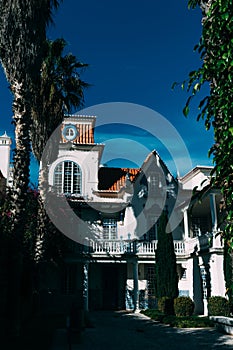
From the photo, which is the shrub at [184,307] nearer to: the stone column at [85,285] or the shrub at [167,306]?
the shrub at [167,306]

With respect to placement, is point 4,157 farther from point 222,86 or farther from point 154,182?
point 222,86

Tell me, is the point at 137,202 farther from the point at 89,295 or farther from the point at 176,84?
the point at 176,84

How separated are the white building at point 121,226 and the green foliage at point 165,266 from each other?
2168 millimetres

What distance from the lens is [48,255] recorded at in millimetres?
22547

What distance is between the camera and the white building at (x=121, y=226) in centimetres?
2495

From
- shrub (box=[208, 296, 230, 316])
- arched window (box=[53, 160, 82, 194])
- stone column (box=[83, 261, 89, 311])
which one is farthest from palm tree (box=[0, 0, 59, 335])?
arched window (box=[53, 160, 82, 194])

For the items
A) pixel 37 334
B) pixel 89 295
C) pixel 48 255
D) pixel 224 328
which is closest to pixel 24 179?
pixel 37 334

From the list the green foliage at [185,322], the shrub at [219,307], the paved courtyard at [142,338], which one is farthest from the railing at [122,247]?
the paved courtyard at [142,338]

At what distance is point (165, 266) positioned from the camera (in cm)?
2264

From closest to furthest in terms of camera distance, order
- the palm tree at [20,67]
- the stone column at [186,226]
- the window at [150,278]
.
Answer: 1. the palm tree at [20,67]
2. the window at [150,278]
3. the stone column at [186,226]

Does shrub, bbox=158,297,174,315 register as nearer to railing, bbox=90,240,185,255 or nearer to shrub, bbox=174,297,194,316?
shrub, bbox=174,297,194,316

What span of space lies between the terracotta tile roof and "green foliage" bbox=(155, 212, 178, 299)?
6.45 meters

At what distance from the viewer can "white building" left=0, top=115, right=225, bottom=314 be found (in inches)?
982

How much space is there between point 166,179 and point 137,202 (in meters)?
3.07
